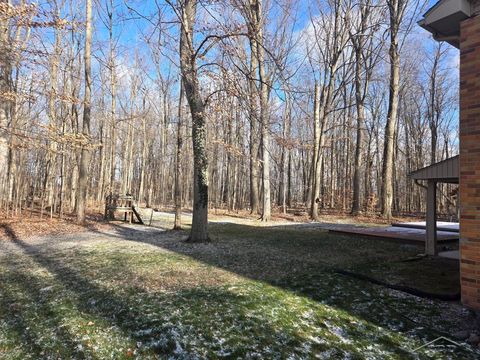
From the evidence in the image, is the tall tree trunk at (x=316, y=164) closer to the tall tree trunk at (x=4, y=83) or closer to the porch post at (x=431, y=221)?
the porch post at (x=431, y=221)

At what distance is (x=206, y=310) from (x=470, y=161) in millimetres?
4146

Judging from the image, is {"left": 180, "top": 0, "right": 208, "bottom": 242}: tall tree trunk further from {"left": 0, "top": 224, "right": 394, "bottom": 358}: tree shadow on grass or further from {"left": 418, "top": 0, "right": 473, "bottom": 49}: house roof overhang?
{"left": 418, "top": 0, "right": 473, "bottom": 49}: house roof overhang

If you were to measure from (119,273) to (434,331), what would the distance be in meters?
4.79

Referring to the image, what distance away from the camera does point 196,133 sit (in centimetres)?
956

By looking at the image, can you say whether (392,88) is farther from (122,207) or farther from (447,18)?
(122,207)

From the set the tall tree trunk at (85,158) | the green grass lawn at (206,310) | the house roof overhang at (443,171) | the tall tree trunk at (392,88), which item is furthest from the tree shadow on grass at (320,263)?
the tall tree trunk at (392,88)

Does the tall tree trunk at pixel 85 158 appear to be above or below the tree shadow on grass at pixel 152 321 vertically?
above

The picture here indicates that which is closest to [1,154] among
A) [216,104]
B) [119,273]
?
[216,104]

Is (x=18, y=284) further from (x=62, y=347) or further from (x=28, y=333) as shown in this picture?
(x=62, y=347)

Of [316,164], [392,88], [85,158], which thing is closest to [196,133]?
[85,158]

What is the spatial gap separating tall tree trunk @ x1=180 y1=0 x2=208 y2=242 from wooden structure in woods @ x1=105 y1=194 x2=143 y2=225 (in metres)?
6.97

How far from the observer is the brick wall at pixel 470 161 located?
485cm

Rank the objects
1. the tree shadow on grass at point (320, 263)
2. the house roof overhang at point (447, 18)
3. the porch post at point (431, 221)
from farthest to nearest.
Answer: the porch post at point (431, 221)
the house roof overhang at point (447, 18)
the tree shadow on grass at point (320, 263)

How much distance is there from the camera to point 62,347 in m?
3.53
